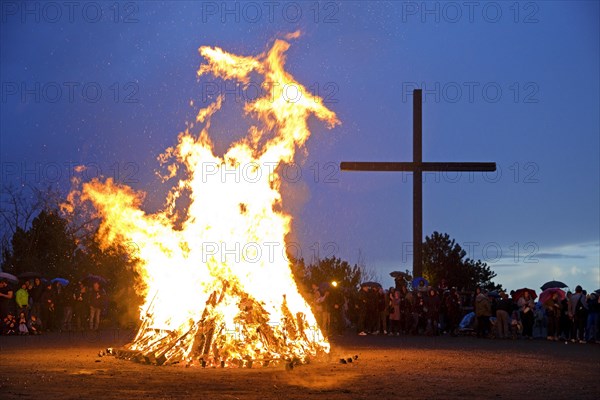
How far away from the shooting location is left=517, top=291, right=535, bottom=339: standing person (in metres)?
26.6

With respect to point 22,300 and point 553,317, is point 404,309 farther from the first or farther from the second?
point 22,300

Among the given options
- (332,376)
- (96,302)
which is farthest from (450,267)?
(332,376)

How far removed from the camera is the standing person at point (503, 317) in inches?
1047

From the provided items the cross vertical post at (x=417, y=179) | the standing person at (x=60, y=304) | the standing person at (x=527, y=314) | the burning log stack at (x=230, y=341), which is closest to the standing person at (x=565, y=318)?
the standing person at (x=527, y=314)

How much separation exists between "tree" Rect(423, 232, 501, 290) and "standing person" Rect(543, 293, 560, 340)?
23913 millimetres

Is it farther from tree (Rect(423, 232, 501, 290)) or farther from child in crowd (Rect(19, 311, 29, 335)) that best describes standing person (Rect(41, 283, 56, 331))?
tree (Rect(423, 232, 501, 290))

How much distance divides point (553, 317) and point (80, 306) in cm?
1565

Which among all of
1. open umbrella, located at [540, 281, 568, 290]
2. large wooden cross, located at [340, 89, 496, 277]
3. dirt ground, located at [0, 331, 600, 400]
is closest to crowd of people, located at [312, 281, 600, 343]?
large wooden cross, located at [340, 89, 496, 277]

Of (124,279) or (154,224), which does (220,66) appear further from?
(124,279)

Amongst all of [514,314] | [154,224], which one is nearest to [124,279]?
[514,314]

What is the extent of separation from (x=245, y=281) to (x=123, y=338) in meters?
8.86

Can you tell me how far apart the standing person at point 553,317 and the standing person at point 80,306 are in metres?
15.2

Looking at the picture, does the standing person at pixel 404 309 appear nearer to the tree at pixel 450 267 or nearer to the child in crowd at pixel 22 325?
the child in crowd at pixel 22 325

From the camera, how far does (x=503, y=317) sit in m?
26.6
